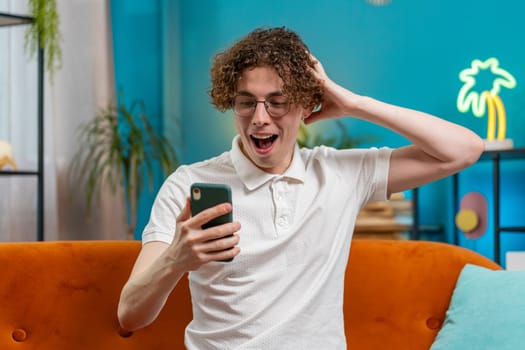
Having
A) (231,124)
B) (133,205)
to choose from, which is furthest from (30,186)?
(231,124)

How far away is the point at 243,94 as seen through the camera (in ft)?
5.58

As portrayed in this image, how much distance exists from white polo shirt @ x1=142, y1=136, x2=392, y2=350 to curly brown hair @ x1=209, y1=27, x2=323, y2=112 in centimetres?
15

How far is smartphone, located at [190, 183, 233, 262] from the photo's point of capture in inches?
53.5

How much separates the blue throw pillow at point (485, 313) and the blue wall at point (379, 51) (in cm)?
280

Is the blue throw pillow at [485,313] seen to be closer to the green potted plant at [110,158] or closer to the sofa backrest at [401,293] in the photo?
the sofa backrest at [401,293]

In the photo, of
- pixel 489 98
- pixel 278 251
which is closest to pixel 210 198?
pixel 278 251

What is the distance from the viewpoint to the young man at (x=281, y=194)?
1.65 meters

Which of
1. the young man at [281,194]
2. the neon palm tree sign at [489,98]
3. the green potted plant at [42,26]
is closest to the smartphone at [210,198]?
the young man at [281,194]

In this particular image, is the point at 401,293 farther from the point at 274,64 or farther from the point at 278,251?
the point at 274,64

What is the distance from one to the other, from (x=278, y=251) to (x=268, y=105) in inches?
12.6

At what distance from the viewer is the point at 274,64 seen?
1694 mm

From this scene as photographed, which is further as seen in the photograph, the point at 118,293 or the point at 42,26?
the point at 42,26

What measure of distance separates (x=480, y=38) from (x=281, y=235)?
3296mm

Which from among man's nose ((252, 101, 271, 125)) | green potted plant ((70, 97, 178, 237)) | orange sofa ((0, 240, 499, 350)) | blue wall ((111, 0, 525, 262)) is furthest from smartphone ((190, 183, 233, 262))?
blue wall ((111, 0, 525, 262))
